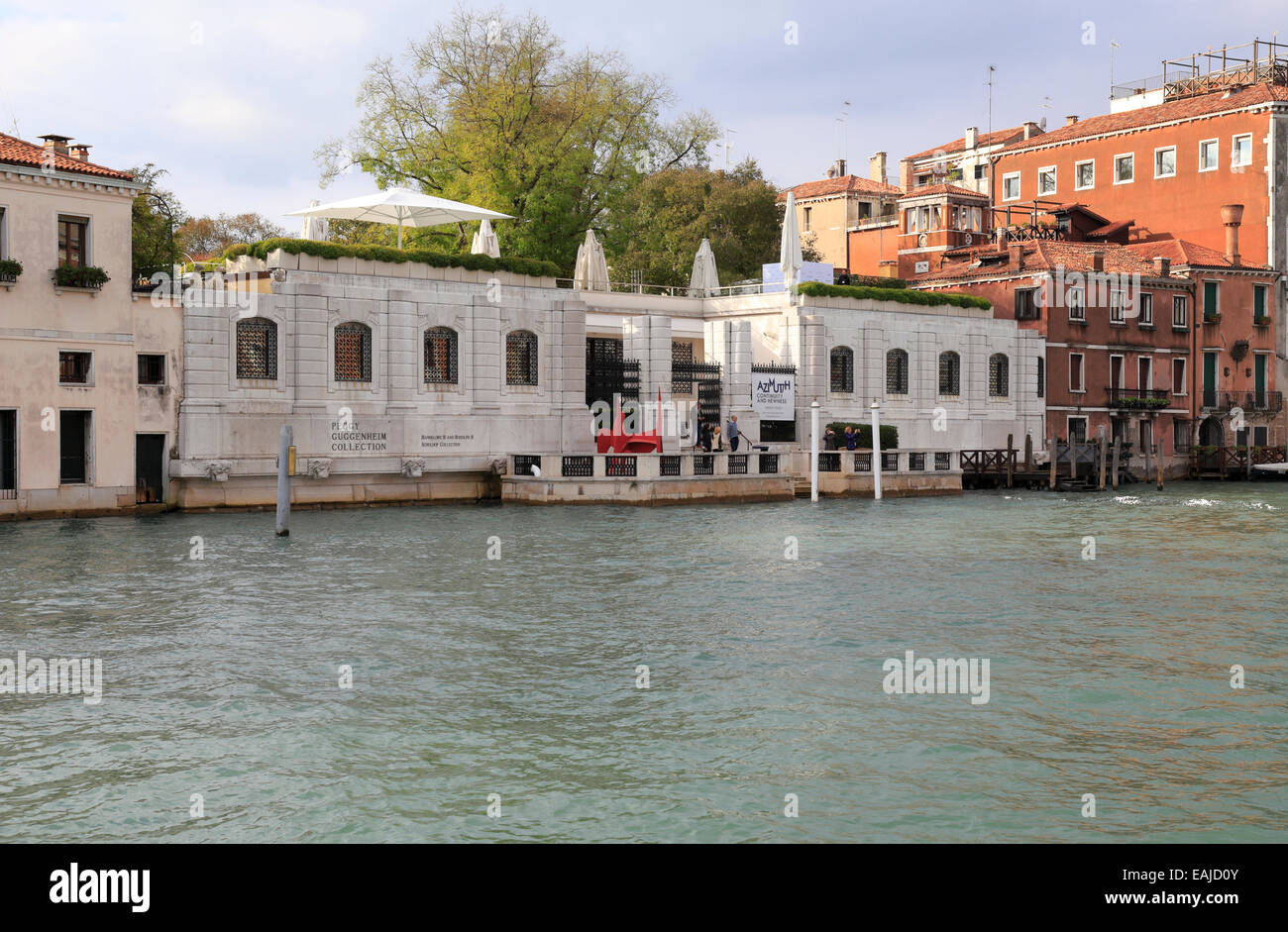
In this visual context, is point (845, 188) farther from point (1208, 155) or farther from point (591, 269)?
point (591, 269)

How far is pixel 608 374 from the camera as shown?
36.2 m

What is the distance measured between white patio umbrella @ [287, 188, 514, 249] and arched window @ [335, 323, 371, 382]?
2.67 m

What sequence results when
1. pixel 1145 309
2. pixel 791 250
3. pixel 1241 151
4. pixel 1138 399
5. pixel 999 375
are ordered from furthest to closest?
pixel 1241 151
pixel 1145 309
pixel 1138 399
pixel 999 375
pixel 791 250

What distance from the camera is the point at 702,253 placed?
135 feet

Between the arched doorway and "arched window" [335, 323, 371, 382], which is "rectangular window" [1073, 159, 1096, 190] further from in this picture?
"arched window" [335, 323, 371, 382]

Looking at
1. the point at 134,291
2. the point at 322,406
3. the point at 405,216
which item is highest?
the point at 405,216

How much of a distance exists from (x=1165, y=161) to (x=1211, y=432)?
1108 cm

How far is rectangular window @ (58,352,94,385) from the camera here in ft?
88.5

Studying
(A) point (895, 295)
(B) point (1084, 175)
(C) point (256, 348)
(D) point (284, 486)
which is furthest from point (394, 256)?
(B) point (1084, 175)

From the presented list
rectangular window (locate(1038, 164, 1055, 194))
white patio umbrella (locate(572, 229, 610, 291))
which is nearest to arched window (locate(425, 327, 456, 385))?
white patio umbrella (locate(572, 229, 610, 291))

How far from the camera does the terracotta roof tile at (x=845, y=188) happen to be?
65.2 meters

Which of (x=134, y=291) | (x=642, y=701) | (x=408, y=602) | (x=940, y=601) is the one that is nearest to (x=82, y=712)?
(x=642, y=701)
